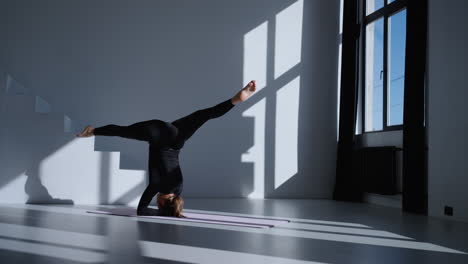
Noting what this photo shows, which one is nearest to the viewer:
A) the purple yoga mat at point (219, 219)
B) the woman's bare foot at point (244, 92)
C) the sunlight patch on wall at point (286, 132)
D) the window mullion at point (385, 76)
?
the purple yoga mat at point (219, 219)

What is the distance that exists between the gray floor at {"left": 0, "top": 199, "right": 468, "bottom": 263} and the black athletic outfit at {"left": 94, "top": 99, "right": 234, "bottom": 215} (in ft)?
1.41

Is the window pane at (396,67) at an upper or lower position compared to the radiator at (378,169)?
upper

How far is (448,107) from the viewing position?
168 inches

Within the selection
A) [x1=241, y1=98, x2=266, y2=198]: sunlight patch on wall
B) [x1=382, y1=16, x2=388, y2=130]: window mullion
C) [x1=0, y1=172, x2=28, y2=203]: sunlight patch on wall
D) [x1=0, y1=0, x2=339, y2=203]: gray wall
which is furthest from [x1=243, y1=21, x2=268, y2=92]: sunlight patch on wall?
[x1=0, y1=172, x2=28, y2=203]: sunlight patch on wall

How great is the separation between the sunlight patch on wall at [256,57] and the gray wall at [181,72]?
67mm

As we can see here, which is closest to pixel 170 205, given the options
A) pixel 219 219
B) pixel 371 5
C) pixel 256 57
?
pixel 219 219

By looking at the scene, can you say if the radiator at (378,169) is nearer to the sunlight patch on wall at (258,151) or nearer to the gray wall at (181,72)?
the gray wall at (181,72)

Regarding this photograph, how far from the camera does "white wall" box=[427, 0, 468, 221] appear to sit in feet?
13.3

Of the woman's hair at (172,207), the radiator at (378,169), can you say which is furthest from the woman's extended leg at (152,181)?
the radiator at (378,169)

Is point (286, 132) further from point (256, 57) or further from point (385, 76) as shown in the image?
point (385, 76)

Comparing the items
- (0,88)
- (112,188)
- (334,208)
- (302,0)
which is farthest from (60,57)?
(334,208)

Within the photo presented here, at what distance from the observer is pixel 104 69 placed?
5945 mm

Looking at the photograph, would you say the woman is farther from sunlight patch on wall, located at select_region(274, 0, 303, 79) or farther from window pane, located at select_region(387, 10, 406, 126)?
sunlight patch on wall, located at select_region(274, 0, 303, 79)

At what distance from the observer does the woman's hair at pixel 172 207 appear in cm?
405
